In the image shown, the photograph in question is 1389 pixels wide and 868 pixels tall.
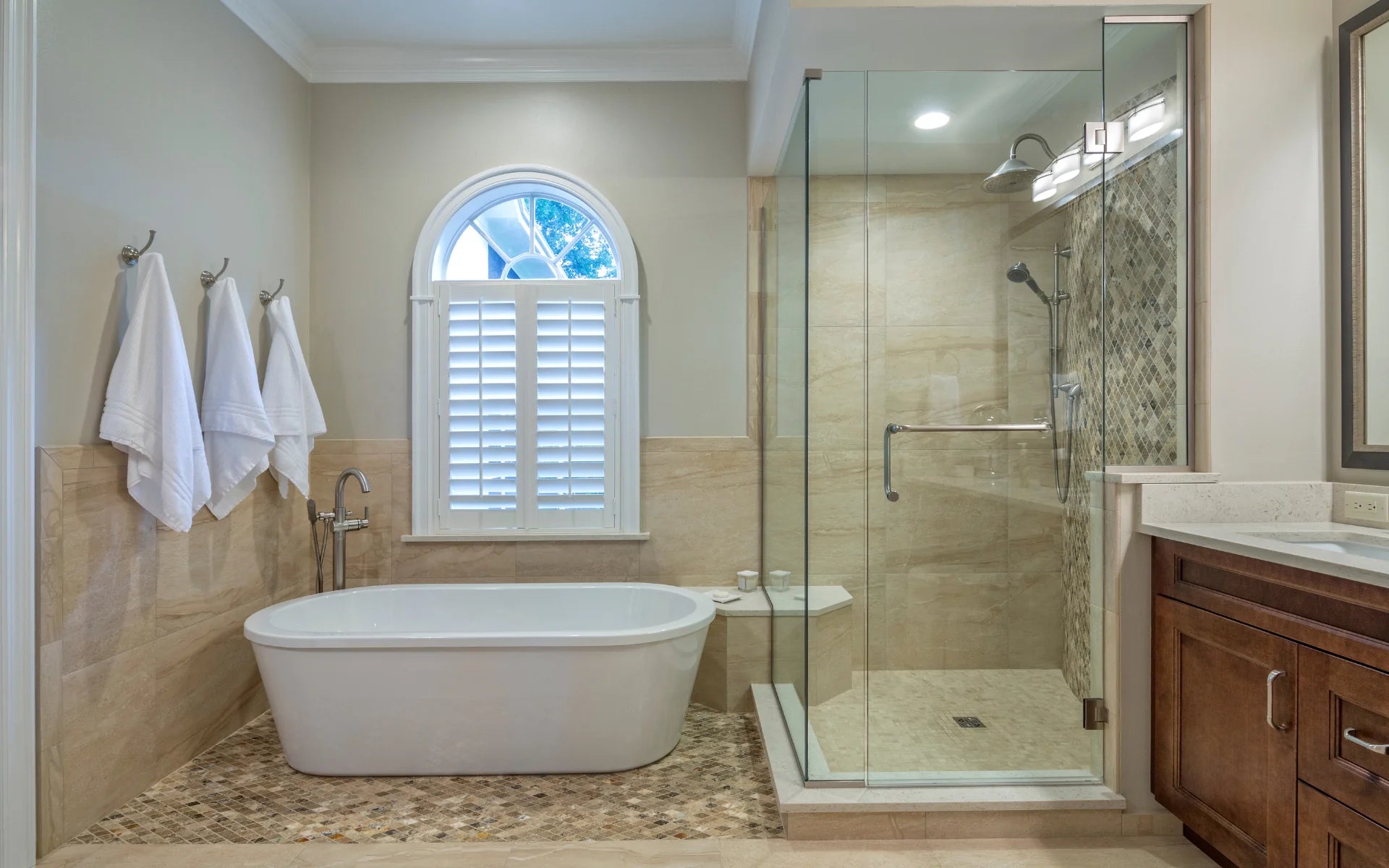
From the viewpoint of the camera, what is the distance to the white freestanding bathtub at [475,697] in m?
2.51

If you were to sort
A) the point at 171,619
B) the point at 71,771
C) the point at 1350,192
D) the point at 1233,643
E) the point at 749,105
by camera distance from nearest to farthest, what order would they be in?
the point at 1233,643 < the point at 1350,192 < the point at 71,771 < the point at 171,619 < the point at 749,105

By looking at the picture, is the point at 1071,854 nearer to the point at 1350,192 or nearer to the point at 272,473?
the point at 1350,192

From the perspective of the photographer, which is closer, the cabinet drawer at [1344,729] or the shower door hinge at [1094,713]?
the cabinet drawer at [1344,729]

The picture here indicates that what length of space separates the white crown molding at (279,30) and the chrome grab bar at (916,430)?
2875 millimetres

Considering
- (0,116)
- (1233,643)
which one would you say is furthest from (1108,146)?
(0,116)

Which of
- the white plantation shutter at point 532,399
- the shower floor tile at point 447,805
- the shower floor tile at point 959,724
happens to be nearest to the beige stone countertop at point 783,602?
the shower floor tile at point 959,724

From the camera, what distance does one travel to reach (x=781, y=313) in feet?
10.0

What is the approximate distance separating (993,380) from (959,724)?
3.27ft

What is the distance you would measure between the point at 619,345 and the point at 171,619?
1.93m

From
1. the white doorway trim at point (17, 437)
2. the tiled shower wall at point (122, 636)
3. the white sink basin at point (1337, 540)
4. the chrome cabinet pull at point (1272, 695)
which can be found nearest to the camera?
the chrome cabinet pull at point (1272, 695)

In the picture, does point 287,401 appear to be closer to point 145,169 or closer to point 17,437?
point 145,169

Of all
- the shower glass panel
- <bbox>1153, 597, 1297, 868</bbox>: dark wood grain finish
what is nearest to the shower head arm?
the shower glass panel

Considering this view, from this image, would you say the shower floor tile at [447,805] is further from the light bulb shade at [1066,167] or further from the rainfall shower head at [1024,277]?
the light bulb shade at [1066,167]

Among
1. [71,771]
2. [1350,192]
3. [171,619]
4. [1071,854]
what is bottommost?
[1071,854]
